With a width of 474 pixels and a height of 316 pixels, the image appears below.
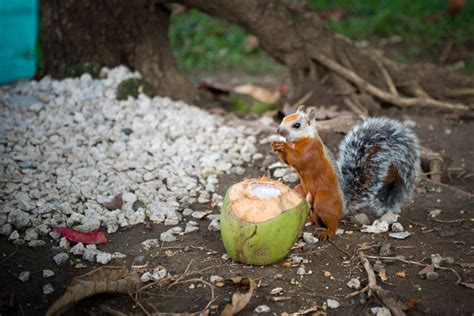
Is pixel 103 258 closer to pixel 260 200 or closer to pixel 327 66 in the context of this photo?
pixel 260 200

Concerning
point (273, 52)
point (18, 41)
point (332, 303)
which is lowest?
point (332, 303)

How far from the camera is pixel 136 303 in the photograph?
2934 mm

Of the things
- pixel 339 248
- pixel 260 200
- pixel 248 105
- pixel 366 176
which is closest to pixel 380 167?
pixel 366 176

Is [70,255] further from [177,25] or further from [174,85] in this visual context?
[177,25]

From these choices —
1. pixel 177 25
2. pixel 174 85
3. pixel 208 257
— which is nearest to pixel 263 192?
pixel 208 257

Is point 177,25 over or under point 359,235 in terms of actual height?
over

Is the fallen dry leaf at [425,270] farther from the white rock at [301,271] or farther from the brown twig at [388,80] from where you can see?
the brown twig at [388,80]

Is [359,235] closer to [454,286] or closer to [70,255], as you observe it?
[454,286]

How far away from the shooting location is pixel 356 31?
27.2 ft

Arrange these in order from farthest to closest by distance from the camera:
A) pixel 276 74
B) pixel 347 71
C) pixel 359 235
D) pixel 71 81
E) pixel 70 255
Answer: pixel 276 74
pixel 347 71
pixel 71 81
pixel 359 235
pixel 70 255

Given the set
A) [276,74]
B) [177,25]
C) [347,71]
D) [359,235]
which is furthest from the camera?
[177,25]

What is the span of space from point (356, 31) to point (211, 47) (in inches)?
74.7

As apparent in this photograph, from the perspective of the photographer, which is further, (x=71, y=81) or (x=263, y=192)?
(x=71, y=81)

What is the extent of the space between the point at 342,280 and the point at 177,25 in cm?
628
